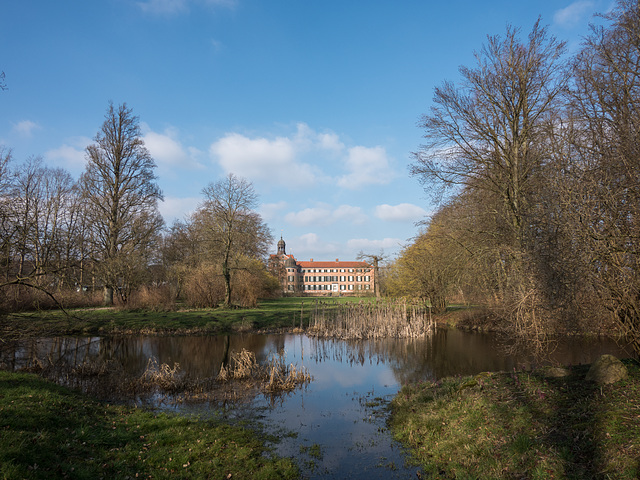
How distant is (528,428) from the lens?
4828 millimetres

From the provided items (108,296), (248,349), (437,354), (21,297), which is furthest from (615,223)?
(108,296)

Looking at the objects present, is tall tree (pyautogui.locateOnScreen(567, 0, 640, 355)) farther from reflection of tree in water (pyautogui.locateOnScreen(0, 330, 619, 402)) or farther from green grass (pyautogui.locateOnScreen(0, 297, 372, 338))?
green grass (pyautogui.locateOnScreen(0, 297, 372, 338))

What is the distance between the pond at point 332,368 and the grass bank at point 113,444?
705 millimetres

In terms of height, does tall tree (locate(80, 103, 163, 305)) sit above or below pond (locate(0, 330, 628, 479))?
above

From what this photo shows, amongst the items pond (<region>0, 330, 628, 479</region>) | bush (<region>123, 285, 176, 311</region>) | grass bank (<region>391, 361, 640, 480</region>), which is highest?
bush (<region>123, 285, 176, 311</region>)

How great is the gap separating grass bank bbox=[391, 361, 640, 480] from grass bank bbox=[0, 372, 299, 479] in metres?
2.23

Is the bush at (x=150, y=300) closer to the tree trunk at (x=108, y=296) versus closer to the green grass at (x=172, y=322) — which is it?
the green grass at (x=172, y=322)

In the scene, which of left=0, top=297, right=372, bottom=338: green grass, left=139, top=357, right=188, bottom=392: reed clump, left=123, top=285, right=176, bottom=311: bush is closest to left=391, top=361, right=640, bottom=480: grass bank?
left=139, top=357, right=188, bottom=392: reed clump

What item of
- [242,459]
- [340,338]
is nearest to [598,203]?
[242,459]

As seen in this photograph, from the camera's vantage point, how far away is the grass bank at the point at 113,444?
4.45 meters

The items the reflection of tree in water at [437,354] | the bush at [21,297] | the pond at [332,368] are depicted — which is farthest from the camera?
the reflection of tree in water at [437,354]

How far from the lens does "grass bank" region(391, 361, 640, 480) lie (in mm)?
4020

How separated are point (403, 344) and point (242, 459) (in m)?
11.0

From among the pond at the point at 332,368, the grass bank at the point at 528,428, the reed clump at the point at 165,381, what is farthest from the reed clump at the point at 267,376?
the grass bank at the point at 528,428
